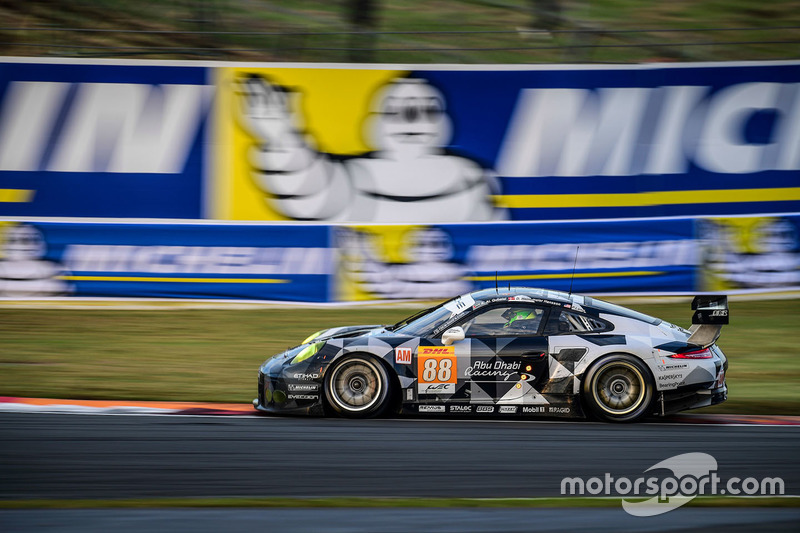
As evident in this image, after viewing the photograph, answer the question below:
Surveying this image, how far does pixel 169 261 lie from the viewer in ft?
43.1

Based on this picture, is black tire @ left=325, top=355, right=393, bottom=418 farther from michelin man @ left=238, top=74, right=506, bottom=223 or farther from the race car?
michelin man @ left=238, top=74, right=506, bottom=223

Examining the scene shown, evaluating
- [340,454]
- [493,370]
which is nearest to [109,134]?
[493,370]

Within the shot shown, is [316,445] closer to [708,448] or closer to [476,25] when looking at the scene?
[708,448]

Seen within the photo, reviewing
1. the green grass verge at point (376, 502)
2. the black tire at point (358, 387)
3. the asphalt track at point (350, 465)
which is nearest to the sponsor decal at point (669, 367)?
the asphalt track at point (350, 465)

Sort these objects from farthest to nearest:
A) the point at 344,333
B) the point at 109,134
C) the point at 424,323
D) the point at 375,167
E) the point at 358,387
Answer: the point at 375,167 < the point at 109,134 < the point at 344,333 < the point at 424,323 < the point at 358,387

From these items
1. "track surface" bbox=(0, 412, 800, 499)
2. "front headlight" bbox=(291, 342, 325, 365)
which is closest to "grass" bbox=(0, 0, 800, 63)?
"front headlight" bbox=(291, 342, 325, 365)

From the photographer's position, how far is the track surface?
6.02m

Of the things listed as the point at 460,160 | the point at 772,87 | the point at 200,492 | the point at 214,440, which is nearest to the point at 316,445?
the point at 214,440

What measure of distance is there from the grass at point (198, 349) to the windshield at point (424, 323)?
1.77m

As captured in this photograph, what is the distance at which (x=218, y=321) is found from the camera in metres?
12.4

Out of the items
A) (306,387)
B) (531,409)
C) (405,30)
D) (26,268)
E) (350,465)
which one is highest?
(405,30)

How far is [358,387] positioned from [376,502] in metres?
2.21

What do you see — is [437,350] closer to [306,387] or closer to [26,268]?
[306,387]

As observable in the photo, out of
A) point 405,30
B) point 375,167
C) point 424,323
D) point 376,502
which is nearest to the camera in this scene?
point 376,502
